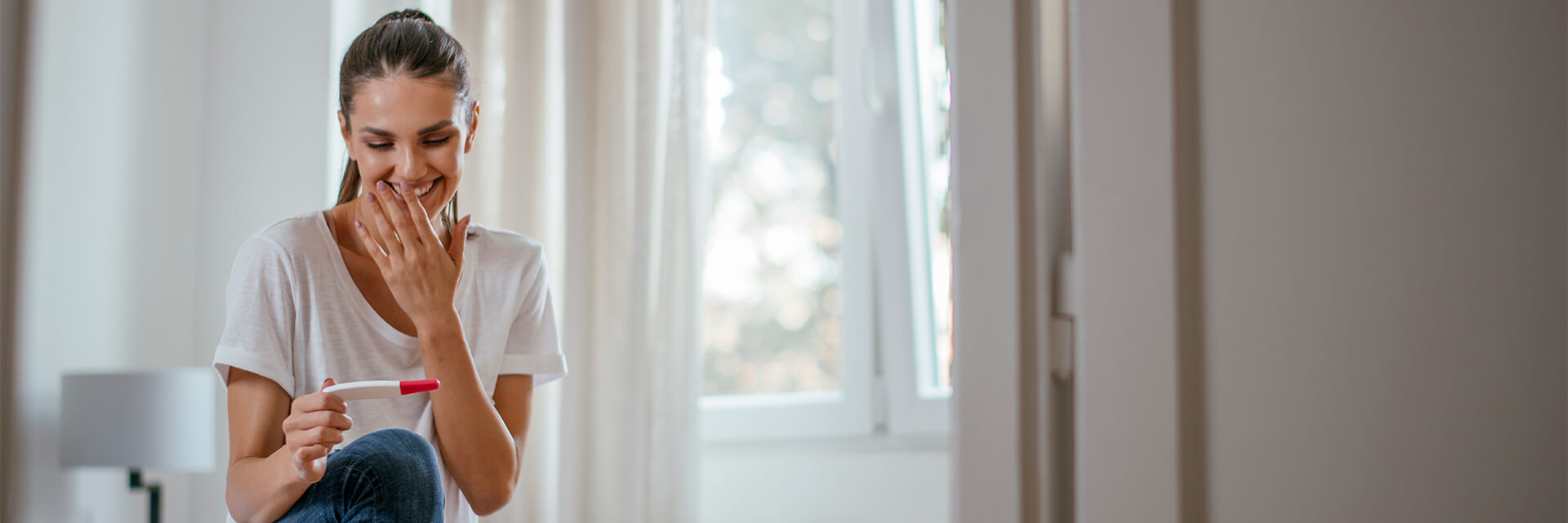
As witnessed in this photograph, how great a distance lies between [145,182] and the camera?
156 cm

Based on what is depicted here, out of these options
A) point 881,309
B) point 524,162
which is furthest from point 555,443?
point 881,309

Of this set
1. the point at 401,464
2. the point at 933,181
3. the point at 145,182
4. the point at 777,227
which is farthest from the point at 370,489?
the point at 933,181

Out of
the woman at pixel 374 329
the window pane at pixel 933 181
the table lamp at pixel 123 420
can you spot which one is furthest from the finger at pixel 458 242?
the window pane at pixel 933 181

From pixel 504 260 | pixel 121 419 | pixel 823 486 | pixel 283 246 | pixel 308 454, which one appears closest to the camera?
pixel 308 454

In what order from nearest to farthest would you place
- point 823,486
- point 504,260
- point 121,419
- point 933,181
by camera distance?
point 504,260 < point 121,419 < point 823,486 < point 933,181

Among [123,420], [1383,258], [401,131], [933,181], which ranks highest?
[933,181]

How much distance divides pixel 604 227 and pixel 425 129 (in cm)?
101

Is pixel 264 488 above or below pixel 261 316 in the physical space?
below

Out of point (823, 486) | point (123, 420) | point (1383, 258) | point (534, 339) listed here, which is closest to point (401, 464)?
point (534, 339)

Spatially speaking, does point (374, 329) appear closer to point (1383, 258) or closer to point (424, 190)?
point (424, 190)

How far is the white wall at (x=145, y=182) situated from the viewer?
4.42ft

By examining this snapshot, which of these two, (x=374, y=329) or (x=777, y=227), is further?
(x=777, y=227)

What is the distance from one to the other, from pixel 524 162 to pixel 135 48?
714 mm

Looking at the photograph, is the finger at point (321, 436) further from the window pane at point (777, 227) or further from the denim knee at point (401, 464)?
the window pane at point (777, 227)
